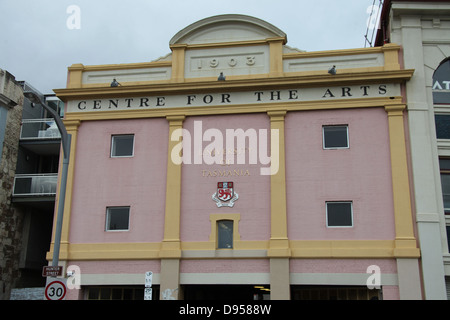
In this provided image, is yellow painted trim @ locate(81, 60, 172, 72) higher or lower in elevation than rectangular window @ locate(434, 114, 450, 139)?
higher

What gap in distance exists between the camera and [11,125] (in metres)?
27.0

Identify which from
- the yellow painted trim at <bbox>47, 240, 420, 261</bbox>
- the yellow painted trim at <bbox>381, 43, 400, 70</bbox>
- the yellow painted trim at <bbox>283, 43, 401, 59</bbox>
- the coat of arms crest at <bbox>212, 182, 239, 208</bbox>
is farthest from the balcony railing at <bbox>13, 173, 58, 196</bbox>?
the yellow painted trim at <bbox>381, 43, 400, 70</bbox>

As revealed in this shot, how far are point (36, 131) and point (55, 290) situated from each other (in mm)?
14539

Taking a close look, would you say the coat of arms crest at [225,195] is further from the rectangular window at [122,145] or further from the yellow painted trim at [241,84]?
the rectangular window at [122,145]

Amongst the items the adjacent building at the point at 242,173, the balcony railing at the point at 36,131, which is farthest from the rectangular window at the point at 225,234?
the balcony railing at the point at 36,131

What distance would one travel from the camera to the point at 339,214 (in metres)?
21.0

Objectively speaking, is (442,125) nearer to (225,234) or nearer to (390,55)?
(390,55)

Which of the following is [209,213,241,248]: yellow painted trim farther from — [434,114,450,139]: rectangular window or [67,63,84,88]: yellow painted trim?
[434,114,450,139]: rectangular window

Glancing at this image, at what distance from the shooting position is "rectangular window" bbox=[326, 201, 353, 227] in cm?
2086

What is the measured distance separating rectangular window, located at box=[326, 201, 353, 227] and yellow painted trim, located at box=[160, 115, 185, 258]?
5.70 metres

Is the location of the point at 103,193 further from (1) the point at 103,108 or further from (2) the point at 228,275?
(2) the point at 228,275

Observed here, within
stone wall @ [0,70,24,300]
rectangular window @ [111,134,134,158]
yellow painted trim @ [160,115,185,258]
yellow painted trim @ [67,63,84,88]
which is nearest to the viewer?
yellow painted trim @ [160,115,185,258]

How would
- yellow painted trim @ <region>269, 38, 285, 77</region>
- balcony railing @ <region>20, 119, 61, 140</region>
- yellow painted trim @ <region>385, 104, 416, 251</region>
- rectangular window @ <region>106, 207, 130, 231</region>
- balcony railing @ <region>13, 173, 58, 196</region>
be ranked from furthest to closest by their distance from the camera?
balcony railing @ <region>20, 119, 61, 140</region>, balcony railing @ <region>13, 173, 58, 196</region>, yellow painted trim @ <region>269, 38, 285, 77</region>, rectangular window @ <region>106, 207, 130, 231</region>, yellow painted trim @ <region>385, 104, 416, 251</region>

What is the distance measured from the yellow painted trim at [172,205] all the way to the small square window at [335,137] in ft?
18.7
